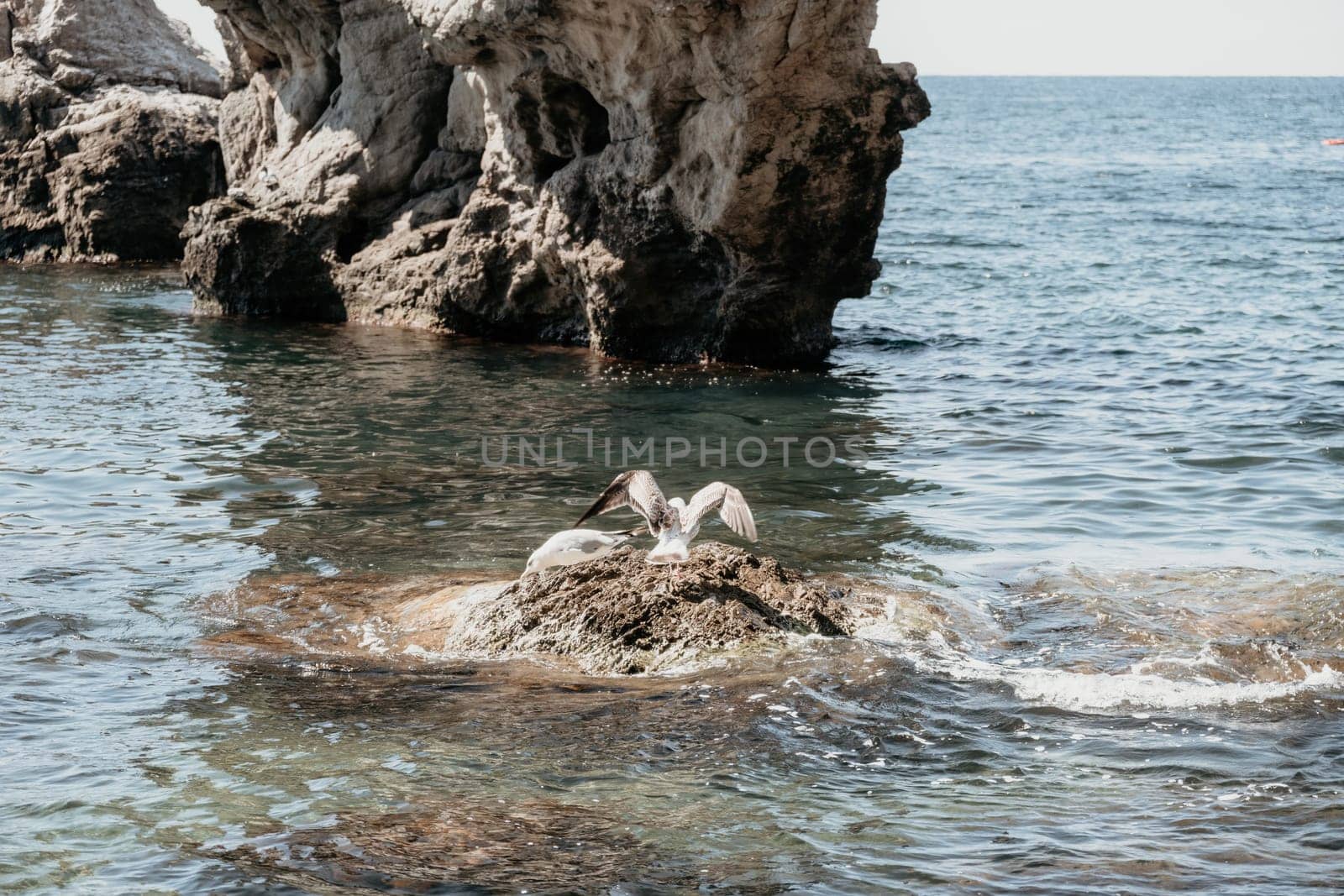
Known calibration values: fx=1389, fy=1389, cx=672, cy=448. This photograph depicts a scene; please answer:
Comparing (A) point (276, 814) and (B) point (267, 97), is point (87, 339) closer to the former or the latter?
(B) point (267, 97)

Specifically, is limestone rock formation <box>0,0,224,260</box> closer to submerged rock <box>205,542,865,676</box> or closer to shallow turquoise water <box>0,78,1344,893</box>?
shallow turquoise water <box>0,78,1344,893</box>

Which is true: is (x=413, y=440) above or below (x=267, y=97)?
below

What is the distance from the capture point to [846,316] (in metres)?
20.2

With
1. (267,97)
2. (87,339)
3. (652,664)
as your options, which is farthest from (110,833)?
(267,97)

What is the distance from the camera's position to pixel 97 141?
2488 centimetres

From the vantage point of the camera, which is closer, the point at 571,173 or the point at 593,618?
the point at 593,618

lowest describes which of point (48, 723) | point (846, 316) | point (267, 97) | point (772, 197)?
point (48, 723)

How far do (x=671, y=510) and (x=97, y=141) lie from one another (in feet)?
68.5

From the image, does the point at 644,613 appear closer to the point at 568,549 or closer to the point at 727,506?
the point at 568,549

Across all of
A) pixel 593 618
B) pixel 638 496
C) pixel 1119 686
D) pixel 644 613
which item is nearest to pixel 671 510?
pixel 638 496

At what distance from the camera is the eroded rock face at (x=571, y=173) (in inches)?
567

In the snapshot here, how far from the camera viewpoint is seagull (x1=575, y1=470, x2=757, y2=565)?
7605 millimetres

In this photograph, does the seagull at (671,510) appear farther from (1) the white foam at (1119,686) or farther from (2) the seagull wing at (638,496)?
(1) the white foam at (1119,686)

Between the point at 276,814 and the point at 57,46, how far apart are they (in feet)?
82.7
